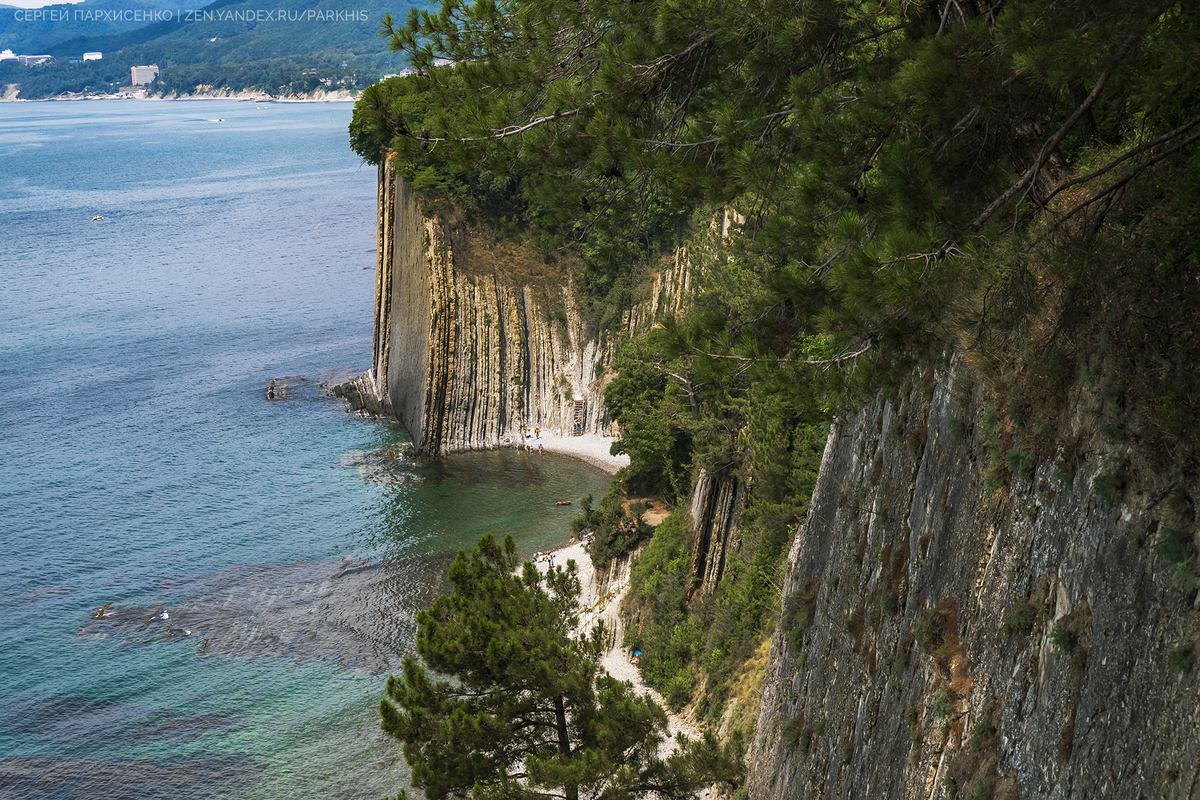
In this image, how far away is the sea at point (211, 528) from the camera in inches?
982

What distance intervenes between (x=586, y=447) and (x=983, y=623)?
38.5 metres

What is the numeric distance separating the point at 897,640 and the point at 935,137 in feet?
14.8

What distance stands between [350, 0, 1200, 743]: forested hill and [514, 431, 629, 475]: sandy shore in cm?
3361

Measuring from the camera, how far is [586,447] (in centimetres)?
4531

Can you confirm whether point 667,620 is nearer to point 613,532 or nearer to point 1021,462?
point 613,532

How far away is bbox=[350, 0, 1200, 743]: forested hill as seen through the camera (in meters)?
5.69

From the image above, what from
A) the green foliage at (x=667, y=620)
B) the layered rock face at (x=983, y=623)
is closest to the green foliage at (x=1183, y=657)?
the layered rock face at (x=983, y=623)

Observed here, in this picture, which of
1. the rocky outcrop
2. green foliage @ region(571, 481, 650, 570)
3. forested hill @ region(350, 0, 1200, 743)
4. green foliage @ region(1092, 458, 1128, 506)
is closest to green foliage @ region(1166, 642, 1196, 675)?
forested hill @ region(350, 0, 1200, 743)

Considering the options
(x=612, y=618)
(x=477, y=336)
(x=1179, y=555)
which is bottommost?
(x=612, y=618)

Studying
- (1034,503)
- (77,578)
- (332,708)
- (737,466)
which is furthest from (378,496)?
(1034,503)

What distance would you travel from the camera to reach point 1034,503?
646 centimetres

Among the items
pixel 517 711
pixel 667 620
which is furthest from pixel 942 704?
pixel 667 620

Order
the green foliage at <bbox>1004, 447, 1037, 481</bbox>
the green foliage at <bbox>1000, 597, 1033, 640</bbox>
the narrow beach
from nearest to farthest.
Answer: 1. the green foliage at <bbox>1000, 597, 1033, 640</bbox>
2. the green foliage at <bbox>1004, 447, 1037, 481</bbox>
3. the narrow beach

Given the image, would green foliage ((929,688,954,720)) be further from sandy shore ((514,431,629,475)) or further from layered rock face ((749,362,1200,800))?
sandy shore ((514,431,629,475))
